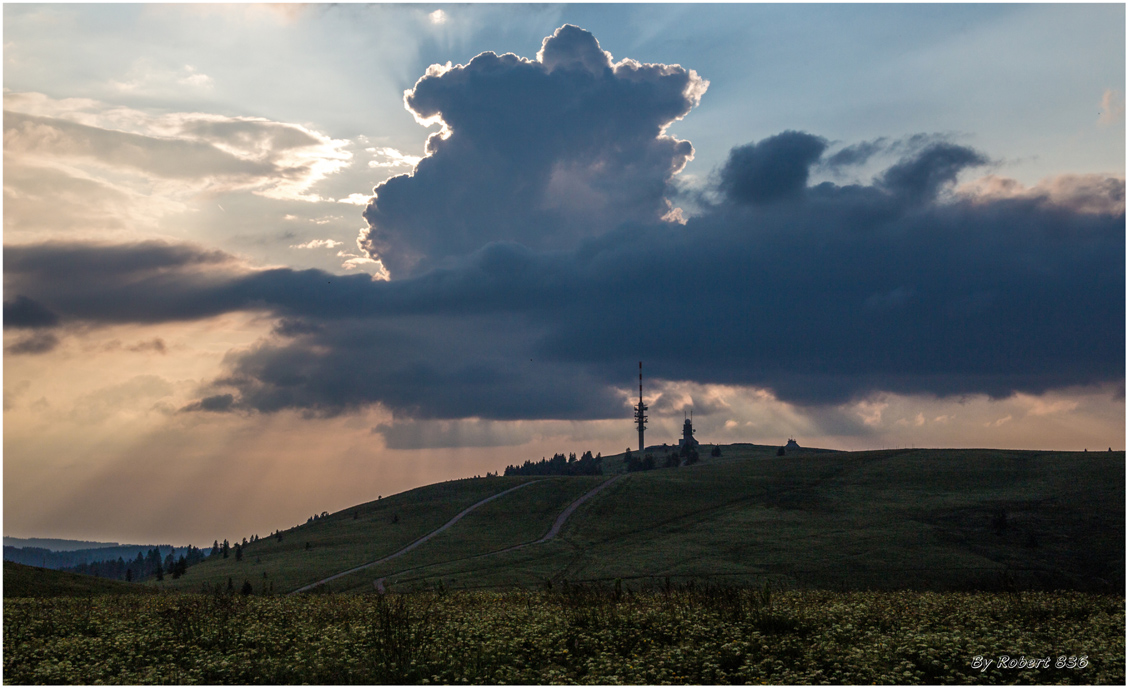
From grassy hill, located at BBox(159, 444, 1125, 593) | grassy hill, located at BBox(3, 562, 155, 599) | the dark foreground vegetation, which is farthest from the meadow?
grassy hill, located at BBox(159, 444, 1125, 593)

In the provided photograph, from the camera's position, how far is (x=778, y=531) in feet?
287

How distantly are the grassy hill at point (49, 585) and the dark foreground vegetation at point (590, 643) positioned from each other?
17.0m

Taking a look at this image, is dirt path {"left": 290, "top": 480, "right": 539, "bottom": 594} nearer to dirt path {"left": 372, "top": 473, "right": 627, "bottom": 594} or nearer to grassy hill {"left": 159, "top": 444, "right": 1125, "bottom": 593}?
grassy hill {"left": 159, "top": 444, "right": 1125, "bottom": 593}

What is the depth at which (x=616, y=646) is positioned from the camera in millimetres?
19328

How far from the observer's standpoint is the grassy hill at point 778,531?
69.3 metres

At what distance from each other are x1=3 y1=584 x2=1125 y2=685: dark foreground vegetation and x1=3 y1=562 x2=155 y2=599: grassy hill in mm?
17000

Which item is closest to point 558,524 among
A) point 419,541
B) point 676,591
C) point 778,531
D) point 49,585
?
point 419,541

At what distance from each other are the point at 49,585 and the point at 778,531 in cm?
7184

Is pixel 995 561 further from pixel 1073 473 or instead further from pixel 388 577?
pixel 388 577

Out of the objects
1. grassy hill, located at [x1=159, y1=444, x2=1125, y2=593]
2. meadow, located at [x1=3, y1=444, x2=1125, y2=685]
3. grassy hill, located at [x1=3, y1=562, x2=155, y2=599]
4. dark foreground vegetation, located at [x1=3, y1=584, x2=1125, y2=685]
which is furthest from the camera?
grassy hill, located at [x1=159, y1=444, x2=1125, y2=593]

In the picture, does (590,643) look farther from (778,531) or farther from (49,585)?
(778,531)

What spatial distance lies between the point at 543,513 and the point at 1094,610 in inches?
3699

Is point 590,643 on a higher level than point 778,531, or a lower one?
higher

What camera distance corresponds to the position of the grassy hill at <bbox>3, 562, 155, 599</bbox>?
3994 cm
